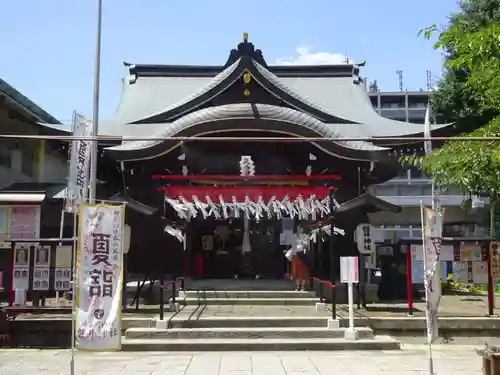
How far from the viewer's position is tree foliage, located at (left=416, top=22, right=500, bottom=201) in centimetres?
734

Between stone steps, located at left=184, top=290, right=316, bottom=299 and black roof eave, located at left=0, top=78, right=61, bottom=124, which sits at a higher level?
black roof eave, located at left=0, top=78, right=61, bottom=124

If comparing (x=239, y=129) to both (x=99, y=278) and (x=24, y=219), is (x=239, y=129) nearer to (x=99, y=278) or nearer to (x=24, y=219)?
(x=24, y=219)

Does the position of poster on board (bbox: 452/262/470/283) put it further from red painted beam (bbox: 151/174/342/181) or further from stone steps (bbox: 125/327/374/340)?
red painted beam (bbox: 151/174/342/181)

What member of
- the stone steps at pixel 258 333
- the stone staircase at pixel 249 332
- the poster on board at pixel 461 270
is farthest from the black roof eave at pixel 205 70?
the stone steps at pixel 258 333

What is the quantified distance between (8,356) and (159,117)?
10.1 m

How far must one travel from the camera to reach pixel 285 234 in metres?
18.7

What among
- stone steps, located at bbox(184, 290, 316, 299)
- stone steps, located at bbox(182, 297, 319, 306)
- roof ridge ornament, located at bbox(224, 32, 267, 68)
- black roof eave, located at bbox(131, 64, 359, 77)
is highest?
black roof eave, located at bbox(131, 64, 359, 77)

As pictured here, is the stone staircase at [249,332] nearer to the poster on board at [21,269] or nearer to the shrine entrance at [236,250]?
the poster on board at [21,269]

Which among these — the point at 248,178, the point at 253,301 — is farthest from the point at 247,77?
the point at 253,301

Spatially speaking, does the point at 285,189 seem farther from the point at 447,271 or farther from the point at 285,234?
the point at 447,271

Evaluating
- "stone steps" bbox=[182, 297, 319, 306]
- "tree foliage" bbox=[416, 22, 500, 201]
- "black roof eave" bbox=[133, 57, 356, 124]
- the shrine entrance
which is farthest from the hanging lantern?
Answer: "tree foliage" bbox=[416, 22, 500, 201]

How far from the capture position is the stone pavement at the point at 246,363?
30.2 feet

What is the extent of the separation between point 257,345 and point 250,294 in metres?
4.10

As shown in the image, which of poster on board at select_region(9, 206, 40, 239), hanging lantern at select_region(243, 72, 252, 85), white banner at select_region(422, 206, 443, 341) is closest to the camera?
white banner at select_region(422, 206, 443, 341)
